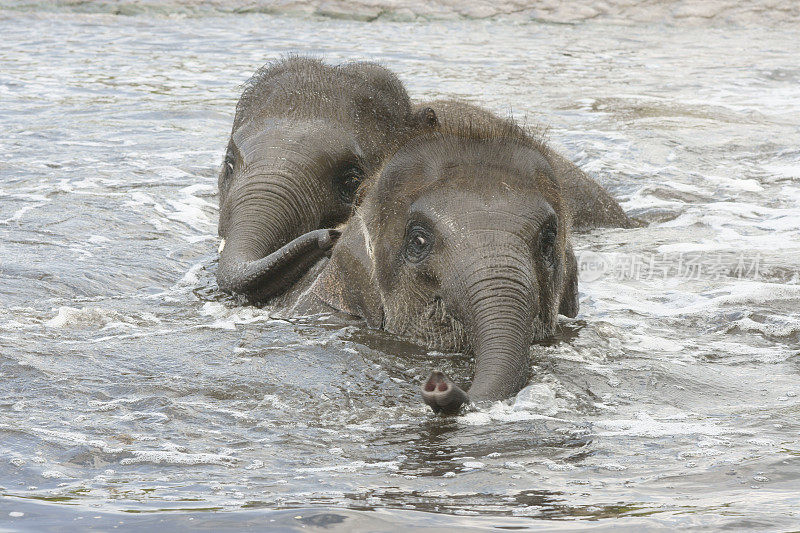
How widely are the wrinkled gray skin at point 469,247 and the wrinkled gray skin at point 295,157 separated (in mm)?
984

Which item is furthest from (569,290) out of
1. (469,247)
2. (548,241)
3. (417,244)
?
(469,247)

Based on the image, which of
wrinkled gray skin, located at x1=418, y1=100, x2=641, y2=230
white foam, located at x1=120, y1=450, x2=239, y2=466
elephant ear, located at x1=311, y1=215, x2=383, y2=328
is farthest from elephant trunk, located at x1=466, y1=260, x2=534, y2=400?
wrinkled gray skin, located at x1=418, y1=100, x2=641, y2=230

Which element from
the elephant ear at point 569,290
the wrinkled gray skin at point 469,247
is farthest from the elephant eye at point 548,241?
the elephant ear at point 569,290

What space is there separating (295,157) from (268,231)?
1.72 ft

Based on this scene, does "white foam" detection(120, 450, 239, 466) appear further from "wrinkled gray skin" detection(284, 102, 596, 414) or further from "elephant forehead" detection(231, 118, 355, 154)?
"elephant forehead" detection(231, 118, 355, 154)

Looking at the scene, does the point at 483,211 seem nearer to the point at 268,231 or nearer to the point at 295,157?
the point at 268,231

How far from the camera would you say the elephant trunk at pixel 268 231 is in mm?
6883

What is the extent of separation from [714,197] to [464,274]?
17.8 feet

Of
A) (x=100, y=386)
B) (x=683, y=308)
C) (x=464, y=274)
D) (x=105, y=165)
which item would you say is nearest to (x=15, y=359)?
(x=100, y=386)

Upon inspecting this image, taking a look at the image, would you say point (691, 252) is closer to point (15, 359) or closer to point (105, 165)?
point (15, 359)

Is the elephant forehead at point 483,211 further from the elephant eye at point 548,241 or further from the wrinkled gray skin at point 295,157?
the wrinkled gray skin at point 295,157

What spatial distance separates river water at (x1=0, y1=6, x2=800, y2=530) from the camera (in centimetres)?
393

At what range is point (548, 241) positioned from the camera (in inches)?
225

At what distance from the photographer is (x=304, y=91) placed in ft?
26.2
